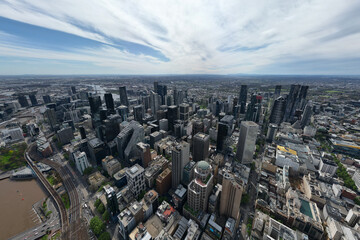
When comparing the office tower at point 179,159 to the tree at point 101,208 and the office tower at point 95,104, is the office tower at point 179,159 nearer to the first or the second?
the tree at point 101,208

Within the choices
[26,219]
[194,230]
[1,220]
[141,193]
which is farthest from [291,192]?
[1,220]

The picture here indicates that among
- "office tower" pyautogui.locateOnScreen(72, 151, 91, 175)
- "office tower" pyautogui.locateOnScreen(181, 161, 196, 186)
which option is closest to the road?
"office tower" pyautogui.locateOnScreen(72, 151, 91, 175)

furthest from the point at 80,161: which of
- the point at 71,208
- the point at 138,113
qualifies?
the point at 138,113

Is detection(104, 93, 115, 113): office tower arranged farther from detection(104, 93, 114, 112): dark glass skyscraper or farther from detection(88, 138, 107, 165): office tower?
detection(88, 138, 107, 165): office tower

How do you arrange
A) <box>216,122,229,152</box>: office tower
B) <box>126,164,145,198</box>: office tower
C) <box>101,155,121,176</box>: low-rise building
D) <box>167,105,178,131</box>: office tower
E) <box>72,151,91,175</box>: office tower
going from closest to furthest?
<box>126,164,145,198</box>: office tower → <box>101,155,121,176</box>: low-rise building → <box>72,151,91,175</box>: office tower → <box>216,122,229,152</box>: office tower → <box>167,105,178,131</box>: office tower

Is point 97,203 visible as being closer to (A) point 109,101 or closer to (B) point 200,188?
(B) point 200,188

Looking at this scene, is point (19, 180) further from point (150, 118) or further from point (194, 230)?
point (194, 230)
